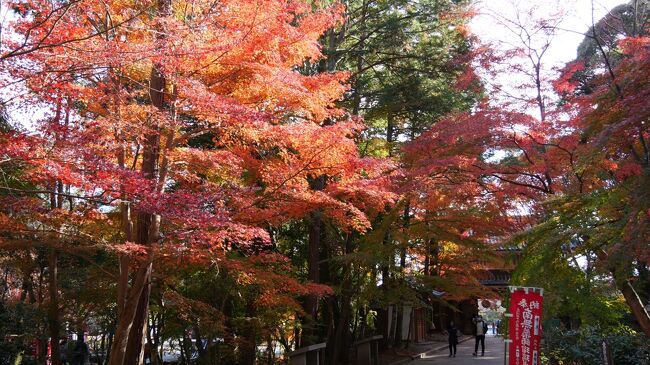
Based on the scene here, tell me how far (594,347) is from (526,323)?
10.1 feet

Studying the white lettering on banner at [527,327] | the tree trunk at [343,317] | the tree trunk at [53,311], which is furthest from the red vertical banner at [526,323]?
the tree trunk at [53,311]

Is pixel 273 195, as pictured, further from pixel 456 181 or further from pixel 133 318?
pixel 456 181

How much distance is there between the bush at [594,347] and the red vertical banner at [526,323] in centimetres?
198

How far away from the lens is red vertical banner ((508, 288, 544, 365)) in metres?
9.51

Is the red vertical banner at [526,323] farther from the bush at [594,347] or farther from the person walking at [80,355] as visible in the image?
the person walking at [80,355]

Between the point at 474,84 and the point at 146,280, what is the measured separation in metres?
8.97

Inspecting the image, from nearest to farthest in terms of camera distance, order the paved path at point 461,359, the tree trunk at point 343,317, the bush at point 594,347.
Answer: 1. the bush at point 594,347
2. the tree trunk at point 343,317
3. the paved path at point 461,359

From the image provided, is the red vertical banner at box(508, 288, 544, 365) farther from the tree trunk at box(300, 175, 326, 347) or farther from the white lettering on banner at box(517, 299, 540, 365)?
the tree trunk at box(300, 175, 326, 347)

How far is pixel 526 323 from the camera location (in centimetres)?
959

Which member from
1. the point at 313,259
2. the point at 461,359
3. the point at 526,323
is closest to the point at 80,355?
the point at 313,259

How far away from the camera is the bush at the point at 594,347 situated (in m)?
11.1

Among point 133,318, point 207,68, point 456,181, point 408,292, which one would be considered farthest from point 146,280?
point 408,292

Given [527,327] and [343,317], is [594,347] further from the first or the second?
[343,317]

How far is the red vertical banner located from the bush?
6.48ft
